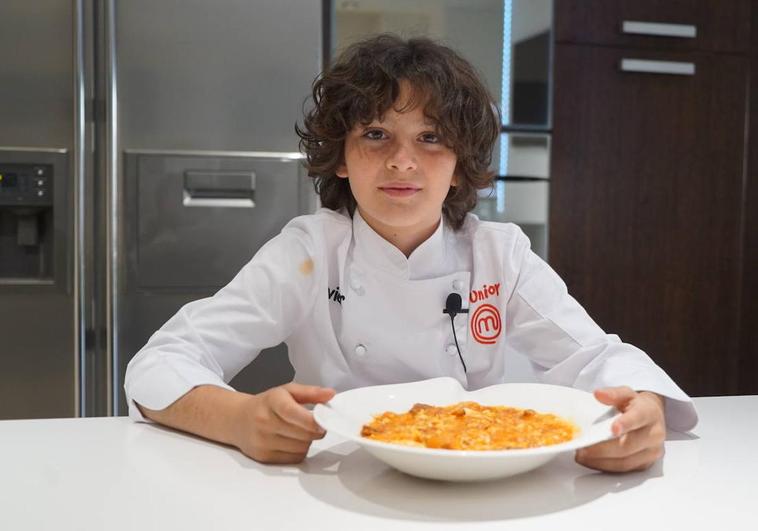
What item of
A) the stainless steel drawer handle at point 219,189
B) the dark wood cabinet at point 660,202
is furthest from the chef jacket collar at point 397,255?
the dark wood cabinet at point 660,202

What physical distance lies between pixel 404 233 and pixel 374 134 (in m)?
0.16

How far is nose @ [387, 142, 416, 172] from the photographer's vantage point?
118 centimetres

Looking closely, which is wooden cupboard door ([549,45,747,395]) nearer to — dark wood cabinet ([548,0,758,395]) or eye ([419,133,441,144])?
dark wood cabinet ([548,0,758,395])

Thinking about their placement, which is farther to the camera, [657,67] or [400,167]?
[657,67]

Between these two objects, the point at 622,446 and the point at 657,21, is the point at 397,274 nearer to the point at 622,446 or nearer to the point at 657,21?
the point at 622,446

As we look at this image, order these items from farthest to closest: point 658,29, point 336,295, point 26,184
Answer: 1. point 658,29
2. point 26,184
3. point 336,295

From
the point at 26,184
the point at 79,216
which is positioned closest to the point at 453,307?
the point at 79,216

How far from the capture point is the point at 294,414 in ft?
2.67

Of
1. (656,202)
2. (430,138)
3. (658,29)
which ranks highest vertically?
(658,29)

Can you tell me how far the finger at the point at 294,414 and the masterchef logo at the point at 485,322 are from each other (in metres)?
0.49

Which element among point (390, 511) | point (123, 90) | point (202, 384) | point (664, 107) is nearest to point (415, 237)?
point (202, 384)

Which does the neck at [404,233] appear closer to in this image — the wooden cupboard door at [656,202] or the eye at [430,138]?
the eye at [430,138]

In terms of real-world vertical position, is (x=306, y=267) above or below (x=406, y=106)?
below

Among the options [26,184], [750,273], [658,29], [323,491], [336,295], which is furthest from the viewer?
[750,273]
